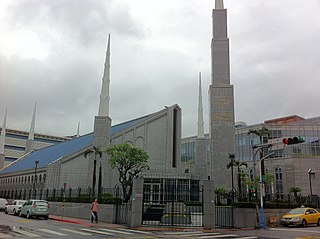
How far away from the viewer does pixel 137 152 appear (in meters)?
44.7

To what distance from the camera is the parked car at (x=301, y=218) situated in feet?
82.2

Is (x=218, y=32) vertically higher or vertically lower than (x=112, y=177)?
higher

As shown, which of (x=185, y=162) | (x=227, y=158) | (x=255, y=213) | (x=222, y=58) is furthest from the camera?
(x=185, y=162)

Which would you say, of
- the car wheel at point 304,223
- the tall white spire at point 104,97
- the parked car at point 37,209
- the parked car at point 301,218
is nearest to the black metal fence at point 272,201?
the parked car at point 301,218

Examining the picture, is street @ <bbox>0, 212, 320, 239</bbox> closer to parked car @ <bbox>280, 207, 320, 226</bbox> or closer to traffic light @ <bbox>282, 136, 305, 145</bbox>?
parked car @ <bbox>280, 207, 320, 226</bbox>

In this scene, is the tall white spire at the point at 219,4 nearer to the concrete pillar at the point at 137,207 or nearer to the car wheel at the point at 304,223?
the car wheel at the point at 304,223

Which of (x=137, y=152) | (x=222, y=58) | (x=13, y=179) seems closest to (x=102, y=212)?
(x=137, y=152)

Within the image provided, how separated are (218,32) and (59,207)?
40554 mm

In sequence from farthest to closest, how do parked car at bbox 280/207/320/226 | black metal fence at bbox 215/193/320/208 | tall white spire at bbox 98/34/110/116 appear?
tall white spire at bbox 98/34/110/116 → black metal fence at bbox 215/193/320/208 → parked car at bbox 280/207/320/226

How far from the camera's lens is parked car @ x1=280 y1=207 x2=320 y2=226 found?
25.1 metres

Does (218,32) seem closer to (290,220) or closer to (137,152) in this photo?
(137,152)

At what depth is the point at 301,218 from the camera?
985 inches

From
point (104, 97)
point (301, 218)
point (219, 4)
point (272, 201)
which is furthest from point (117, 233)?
point (219, 4)

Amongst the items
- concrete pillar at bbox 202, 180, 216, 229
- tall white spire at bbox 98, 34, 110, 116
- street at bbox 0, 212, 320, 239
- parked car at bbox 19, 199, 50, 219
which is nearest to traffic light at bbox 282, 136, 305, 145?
street at bbox 0, 212, 320, 239
